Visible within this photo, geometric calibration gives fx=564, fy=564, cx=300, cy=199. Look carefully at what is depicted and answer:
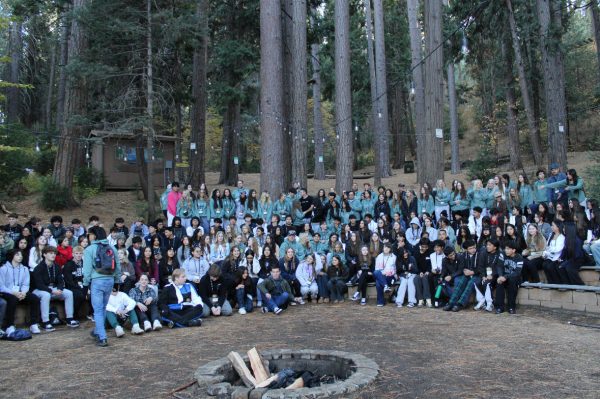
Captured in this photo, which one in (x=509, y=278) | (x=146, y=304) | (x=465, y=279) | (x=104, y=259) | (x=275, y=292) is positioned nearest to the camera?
(x=104, y=259)

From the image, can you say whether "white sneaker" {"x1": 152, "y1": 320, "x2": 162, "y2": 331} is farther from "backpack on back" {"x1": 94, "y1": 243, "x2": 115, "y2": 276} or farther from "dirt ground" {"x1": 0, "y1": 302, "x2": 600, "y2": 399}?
"backpack on back" {"x1": 94, "y1": 243, "x2": 115, "y2": 276}

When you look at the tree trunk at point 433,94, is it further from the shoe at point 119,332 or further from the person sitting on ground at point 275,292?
the shoe at point 119,332

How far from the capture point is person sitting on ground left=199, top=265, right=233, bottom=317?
10.2 m

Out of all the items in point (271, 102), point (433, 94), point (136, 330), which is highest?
point (271, 102)

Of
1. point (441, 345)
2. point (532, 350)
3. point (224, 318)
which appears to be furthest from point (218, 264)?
point (532, 350)

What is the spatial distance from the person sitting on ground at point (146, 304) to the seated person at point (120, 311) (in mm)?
152

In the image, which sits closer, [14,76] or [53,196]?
[53,196]

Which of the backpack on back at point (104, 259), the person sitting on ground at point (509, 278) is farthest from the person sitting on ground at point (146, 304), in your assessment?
the person sitting on ground at point (509, 278)

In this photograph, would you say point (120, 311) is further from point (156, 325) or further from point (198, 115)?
point (198, 115)

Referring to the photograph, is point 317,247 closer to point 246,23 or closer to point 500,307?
point 500,307

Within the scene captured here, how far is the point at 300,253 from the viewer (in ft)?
39.2

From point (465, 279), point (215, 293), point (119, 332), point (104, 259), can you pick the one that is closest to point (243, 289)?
point (215, 293)

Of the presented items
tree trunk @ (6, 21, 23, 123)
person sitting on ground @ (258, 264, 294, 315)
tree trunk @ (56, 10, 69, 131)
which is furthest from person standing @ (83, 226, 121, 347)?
tree trunk @ (6, 21, 23, 123)

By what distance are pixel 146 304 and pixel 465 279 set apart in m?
5.55
